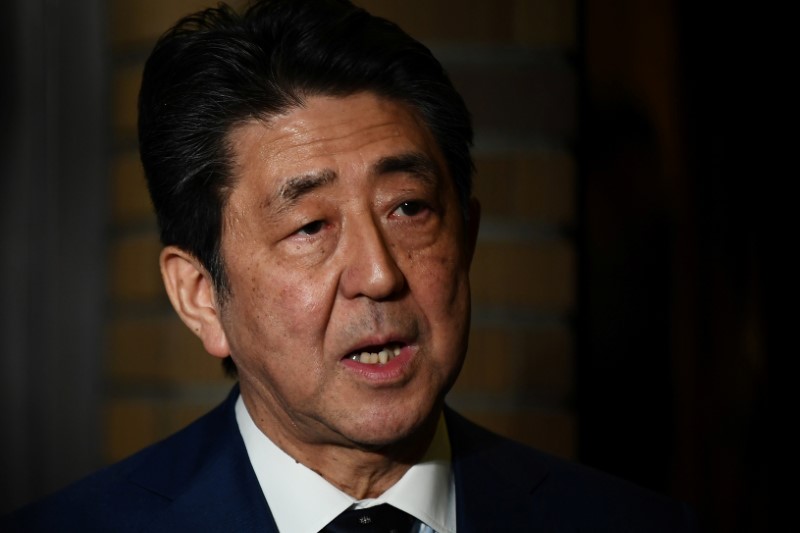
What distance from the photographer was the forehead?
175 centimetres

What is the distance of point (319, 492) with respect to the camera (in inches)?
71.6

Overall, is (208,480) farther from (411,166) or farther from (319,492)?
(411,166)

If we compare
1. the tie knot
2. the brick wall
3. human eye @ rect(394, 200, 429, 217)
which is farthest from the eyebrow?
the brick wall

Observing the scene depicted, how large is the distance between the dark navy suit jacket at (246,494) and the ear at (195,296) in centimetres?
13

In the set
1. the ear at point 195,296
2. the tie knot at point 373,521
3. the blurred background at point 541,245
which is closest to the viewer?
the tie knot at point 373,521

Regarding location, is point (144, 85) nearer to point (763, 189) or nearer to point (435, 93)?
point (435, 93)

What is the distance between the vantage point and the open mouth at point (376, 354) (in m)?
1.73

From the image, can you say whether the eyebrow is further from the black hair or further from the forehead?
the black hair

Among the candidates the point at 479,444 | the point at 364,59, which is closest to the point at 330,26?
the point at 364,59

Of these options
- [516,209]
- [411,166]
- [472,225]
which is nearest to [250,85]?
[411,166]

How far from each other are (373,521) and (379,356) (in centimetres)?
27

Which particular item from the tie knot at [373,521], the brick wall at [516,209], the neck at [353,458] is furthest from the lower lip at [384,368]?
the brick wall at [516,209]

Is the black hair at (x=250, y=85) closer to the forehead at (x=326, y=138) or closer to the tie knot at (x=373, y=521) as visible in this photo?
the forehead at (x=326, y=138)

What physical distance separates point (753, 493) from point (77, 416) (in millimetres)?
1712
